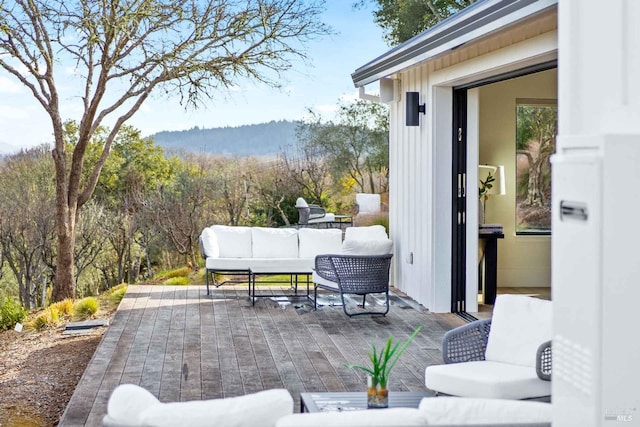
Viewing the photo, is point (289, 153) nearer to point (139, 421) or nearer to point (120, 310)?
point (120, 310)

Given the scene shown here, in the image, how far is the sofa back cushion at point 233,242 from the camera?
10.2 m

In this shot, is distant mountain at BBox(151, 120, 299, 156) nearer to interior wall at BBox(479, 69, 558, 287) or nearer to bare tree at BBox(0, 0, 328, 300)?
bare tree at BBox(0, 0, 328, 300)

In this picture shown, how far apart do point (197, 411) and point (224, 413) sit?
0.09 metres

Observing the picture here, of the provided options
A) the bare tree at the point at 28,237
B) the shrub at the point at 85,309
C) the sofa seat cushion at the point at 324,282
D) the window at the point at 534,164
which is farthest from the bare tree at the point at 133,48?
the sofa seat cushion at the point at 324,282

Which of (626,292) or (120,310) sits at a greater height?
(626,292)

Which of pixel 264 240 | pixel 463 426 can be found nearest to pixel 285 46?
pixel 264 240

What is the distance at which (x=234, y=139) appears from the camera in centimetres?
2652

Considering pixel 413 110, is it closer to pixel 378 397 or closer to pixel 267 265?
pixel 267 265

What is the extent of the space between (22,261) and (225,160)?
6854 mm

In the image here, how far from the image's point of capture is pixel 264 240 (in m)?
10.2

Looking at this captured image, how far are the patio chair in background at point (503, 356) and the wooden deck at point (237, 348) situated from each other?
2.84 feet

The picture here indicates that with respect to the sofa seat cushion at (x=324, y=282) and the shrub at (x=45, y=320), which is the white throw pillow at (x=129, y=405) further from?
the shrub at (x=45, y=320)

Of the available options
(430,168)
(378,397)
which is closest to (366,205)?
(430,168)

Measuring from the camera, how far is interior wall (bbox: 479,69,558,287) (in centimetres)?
1002
